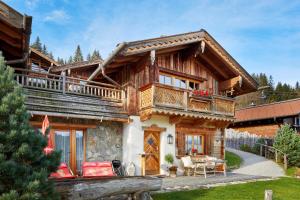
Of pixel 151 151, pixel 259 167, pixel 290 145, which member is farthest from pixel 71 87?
pixel 290 145

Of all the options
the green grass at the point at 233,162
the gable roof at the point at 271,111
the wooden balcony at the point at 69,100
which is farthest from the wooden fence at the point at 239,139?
the wooden balcony at the point at 69,100

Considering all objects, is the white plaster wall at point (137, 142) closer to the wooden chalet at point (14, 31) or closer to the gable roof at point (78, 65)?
the gable roof at point (78, 65)

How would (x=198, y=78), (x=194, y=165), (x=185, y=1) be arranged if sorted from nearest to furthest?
1. (x=185, y=1)
2. (x=194, y=165)
3. (x=198, y=78)

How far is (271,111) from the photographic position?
2594 centimetres

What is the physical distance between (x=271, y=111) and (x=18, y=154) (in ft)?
78.7

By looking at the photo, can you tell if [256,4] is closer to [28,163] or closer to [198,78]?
[198,78]

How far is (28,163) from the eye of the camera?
17.5 ft

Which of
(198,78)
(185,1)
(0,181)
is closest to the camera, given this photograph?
(0,181)

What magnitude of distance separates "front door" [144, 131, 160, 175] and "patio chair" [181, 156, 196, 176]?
1113mm

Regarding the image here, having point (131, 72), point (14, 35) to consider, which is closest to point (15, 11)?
point (14, 35)

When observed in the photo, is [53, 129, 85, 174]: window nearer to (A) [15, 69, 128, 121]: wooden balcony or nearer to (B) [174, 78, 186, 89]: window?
(A) [15, 69, 128, 121]: wooden balcony

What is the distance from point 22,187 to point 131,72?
9.25 metres

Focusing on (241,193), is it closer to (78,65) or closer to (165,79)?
(165,79)

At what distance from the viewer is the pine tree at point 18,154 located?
16.1 feet
